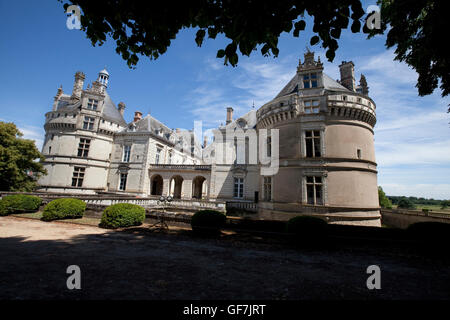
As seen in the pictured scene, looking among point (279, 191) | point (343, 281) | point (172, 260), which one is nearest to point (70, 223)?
point (172, 260)

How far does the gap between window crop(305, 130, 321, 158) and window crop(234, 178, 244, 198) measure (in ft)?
30.1

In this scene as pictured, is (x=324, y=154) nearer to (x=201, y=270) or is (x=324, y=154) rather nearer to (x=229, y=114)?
(x=201, y=270)

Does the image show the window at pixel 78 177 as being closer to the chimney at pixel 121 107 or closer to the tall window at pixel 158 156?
the tall window at pixel 158 156

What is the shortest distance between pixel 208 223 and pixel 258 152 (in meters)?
14.0

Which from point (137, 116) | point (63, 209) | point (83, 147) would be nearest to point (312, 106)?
point (63, 209)

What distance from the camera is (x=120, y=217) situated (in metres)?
10.6

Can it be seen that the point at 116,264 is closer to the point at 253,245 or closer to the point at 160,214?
the point at 253,245

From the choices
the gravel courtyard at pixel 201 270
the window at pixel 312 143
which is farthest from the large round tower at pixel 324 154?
the gravel courtyard at pixel 201 270

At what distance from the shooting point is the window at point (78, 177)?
25038 mm

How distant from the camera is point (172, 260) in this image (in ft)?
18.9

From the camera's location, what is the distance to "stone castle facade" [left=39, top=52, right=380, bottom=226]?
15.6m

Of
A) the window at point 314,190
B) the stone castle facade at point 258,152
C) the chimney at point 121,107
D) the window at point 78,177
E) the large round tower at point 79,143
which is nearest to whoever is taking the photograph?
the window at point 314,190

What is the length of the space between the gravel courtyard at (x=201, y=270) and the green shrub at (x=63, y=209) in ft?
12.2

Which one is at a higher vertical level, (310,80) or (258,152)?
(310,80)
